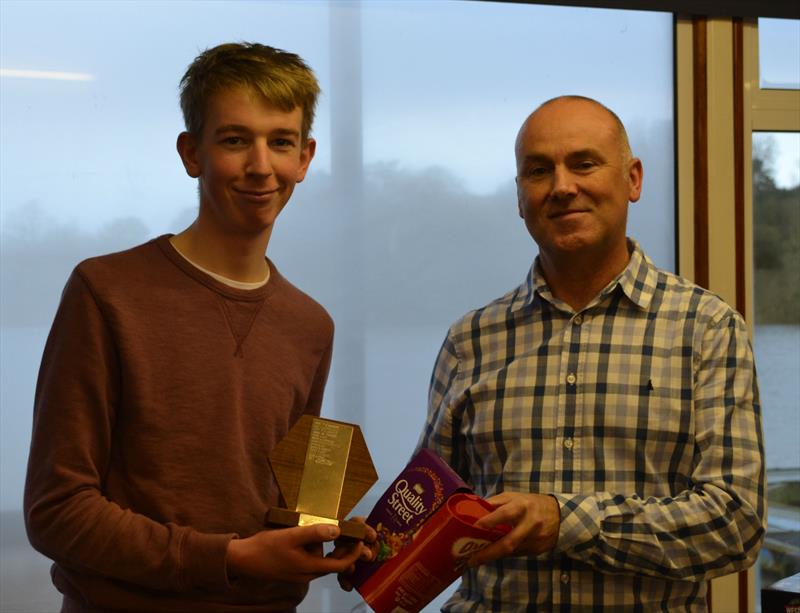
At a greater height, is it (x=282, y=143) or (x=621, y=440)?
(x=282, y=143)

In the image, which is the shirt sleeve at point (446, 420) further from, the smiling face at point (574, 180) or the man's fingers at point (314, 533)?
the man's fingers at point (314, 533)

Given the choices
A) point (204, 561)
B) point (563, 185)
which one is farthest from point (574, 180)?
point (204, 561)

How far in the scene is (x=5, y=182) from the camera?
2629 millimetres

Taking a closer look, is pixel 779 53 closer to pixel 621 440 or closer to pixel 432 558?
pixel 621 440

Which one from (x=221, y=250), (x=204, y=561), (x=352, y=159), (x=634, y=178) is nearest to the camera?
(x=204, y=561)

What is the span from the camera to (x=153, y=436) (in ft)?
5.11

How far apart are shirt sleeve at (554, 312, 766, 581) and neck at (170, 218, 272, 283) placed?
0.66 metres

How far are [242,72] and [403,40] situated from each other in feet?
4.35

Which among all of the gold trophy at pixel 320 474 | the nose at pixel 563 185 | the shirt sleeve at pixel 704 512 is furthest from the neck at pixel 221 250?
the shirt sleeve at pixel 704 512

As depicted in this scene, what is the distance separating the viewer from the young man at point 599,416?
1.65 m

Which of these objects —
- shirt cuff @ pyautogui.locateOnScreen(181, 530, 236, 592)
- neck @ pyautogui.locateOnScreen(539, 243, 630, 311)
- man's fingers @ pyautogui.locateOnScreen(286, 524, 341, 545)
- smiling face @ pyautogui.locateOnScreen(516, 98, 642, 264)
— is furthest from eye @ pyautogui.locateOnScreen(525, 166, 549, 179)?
shirt cuff @ pyautogui.locateOnScreen(181, 530, 236, 592)

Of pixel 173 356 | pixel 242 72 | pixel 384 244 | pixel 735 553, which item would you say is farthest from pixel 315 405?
pixel 384 244

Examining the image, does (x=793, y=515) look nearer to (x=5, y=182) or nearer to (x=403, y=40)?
(x=403, y=40)

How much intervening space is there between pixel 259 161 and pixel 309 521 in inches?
22.6
